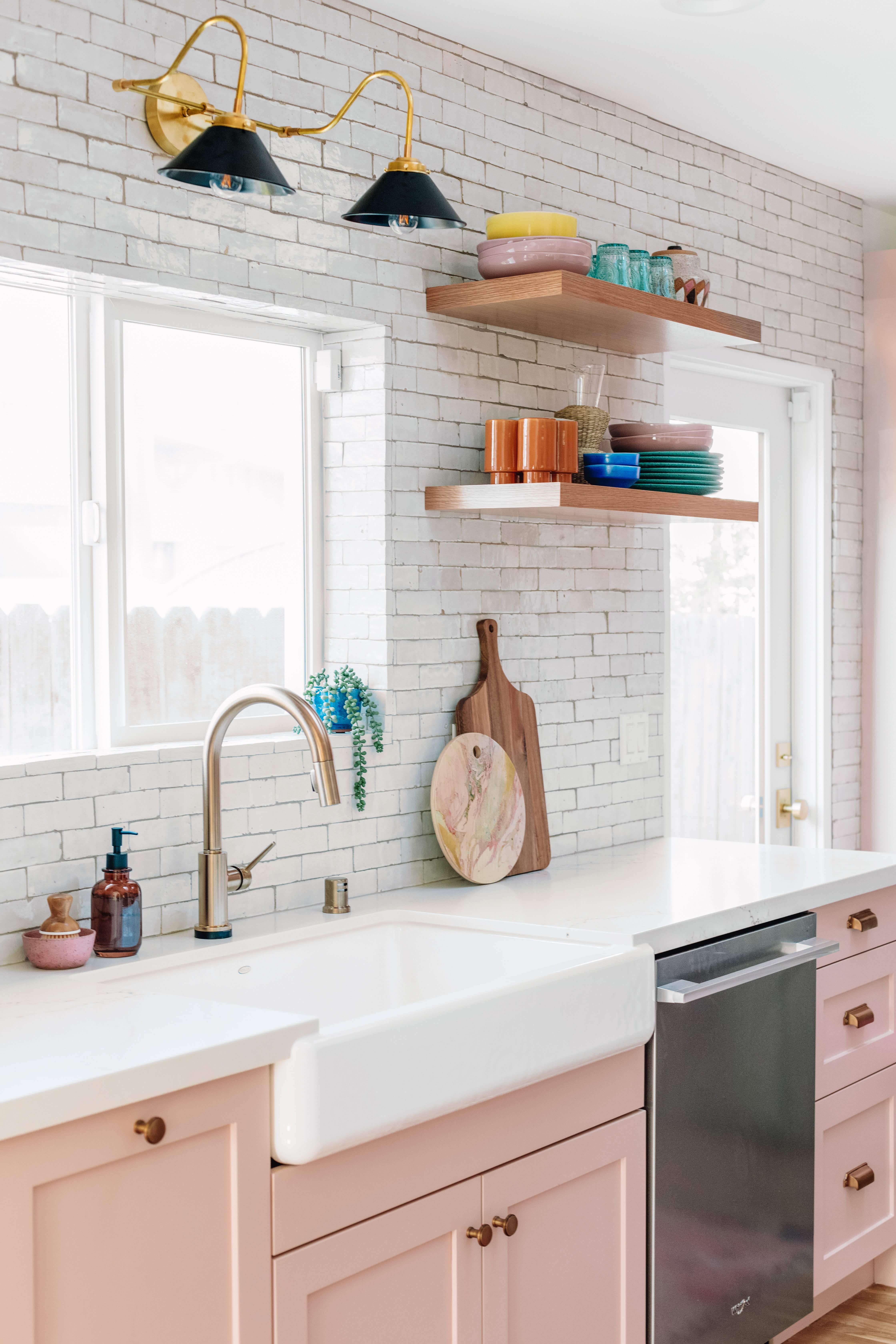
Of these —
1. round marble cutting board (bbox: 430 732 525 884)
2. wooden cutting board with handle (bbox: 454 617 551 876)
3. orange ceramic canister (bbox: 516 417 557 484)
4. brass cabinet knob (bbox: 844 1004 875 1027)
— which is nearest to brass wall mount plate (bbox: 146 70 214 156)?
orange ceramic canister (bbox: 516 417 557 484)

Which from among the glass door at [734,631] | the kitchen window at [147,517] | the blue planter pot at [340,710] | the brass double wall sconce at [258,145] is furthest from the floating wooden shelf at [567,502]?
the glass door at [734,631]

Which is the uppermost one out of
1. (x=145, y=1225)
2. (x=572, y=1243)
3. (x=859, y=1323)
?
(x=145, y=1225)

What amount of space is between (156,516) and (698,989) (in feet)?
4.05

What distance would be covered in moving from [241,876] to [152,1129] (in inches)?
31.6

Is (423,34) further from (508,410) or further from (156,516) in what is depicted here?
(156,516)

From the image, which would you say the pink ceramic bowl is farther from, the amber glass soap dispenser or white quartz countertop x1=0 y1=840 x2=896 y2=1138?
the amber glass soap dispenser

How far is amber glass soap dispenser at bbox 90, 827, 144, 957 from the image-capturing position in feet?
6.86

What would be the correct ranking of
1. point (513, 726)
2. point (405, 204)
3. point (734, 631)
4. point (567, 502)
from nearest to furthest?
point (405, 204) < point (567, 502) < point (513, 726) < point (734, 631)

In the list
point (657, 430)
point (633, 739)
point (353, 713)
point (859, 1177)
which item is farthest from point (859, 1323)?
point (657, 430)

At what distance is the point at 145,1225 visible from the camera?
1.54m

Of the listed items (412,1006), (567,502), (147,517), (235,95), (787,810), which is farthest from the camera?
(787,810)

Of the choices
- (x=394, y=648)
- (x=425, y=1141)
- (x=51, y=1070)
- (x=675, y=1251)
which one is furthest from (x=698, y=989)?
(x=51, y=1070)

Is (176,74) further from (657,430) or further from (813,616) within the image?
(813,616)

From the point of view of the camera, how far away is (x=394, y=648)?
2680 mm
